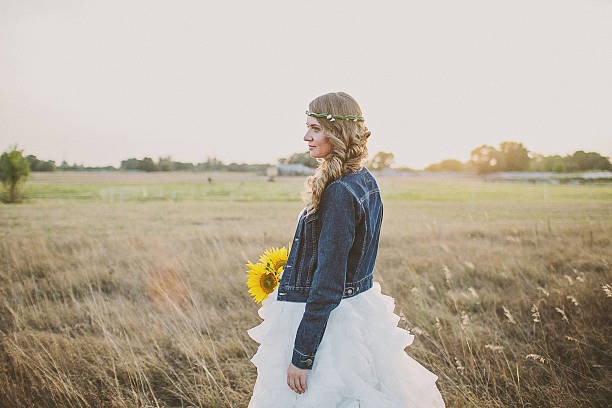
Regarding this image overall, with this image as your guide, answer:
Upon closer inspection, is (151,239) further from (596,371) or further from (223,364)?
(596,371)

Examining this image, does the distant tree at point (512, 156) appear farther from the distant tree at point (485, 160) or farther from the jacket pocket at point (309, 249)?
the jacket pocket at point (309, 249)

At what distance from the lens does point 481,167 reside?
7000 centimetres

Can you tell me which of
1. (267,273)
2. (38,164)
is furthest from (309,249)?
(38,164)

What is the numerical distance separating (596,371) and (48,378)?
4.43 meters

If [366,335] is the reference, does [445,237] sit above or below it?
below

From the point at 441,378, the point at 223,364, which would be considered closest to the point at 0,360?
the point at 223,364

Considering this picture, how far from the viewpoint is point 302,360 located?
4.69 ft

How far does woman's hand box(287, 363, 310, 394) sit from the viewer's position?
1443 mm

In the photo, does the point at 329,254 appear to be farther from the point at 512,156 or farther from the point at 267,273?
the point at 512,156

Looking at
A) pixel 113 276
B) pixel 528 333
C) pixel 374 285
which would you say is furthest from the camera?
pixel 113 276

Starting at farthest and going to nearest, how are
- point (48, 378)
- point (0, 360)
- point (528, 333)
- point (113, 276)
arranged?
point (113, 276) < point (528, 333) < point (0, 360) < point (48, 378)

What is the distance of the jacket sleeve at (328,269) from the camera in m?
1.39

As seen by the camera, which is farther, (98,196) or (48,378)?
(98,196)

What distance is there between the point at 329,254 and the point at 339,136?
0.52 meters
